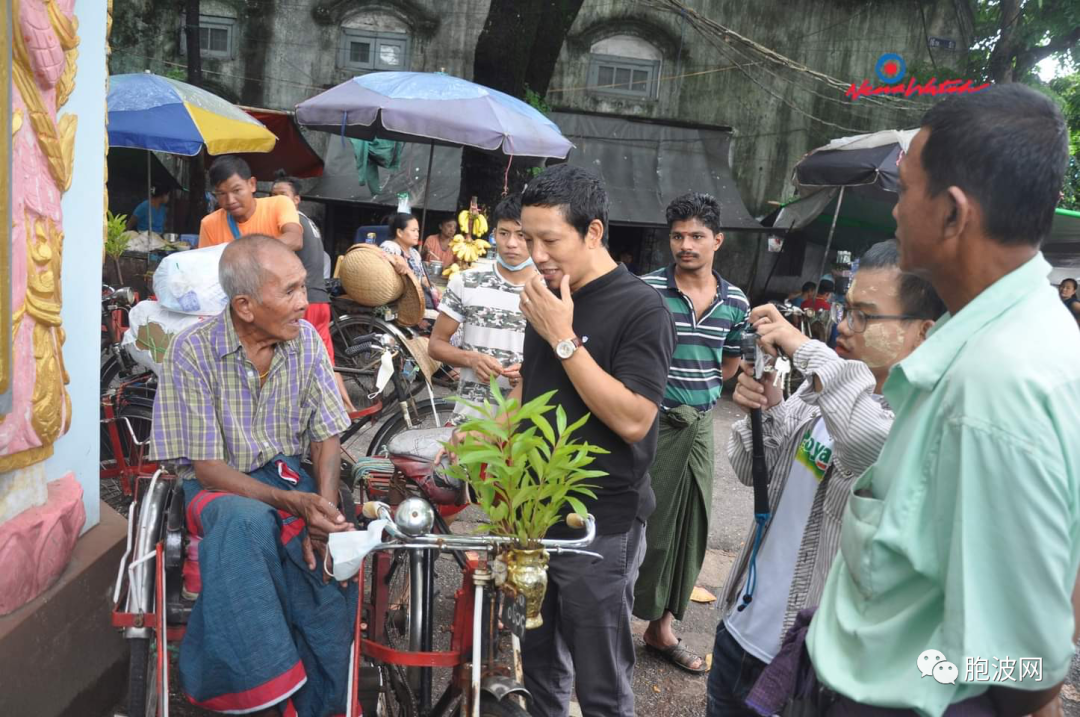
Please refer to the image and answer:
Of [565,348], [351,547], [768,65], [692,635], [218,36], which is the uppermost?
[768,65]

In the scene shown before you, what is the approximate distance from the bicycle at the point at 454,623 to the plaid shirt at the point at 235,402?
1.73 feet

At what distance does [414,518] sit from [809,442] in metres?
1.17

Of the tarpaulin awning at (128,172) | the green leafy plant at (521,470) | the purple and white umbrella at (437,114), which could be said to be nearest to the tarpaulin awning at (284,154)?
the tarpaulin awning at (128,172)

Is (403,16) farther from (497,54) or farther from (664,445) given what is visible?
(664,445)

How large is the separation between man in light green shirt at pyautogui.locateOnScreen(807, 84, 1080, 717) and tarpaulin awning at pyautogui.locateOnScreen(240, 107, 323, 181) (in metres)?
11.3

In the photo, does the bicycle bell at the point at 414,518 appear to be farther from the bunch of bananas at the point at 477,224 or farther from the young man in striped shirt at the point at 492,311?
the bunch of bananas at the point at 477,224

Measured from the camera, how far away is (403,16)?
13391 mm

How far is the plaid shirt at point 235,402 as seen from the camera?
2477 millimetres

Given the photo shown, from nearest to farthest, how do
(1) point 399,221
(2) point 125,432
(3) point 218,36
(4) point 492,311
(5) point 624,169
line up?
(4) point 492,311, (2) point 125,432, (1) point 399,221, (3) point 218,36, (5) point 624,169

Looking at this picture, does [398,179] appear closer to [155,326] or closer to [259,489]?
[155,326]

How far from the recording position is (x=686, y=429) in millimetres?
3484

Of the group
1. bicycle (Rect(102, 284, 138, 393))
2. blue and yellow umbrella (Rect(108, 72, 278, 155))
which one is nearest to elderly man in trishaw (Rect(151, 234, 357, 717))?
bicycle (Rect(102, 284, 138, 393))

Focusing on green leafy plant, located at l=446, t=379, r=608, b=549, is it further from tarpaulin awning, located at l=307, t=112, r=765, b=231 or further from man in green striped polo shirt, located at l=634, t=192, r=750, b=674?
tarpaulin awning, located at l=307, t=112, r=765, b=231

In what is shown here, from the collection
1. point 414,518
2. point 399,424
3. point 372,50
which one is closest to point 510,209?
point 399,424
